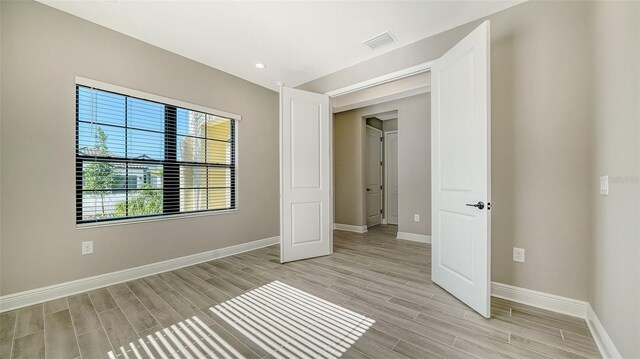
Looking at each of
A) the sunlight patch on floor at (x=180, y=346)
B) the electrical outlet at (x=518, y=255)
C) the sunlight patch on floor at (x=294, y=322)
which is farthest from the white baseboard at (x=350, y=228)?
the sunlight patch on floor at (x=180, y=346)

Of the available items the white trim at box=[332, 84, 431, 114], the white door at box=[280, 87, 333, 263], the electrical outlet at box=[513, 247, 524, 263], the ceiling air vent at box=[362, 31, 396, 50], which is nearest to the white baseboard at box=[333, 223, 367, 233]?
the white door at box=[280, 87, 333, 263]

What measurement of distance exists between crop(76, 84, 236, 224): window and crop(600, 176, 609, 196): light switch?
389cm

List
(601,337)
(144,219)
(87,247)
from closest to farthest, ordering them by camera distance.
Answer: (601,337)
(87,247)
(144,219)

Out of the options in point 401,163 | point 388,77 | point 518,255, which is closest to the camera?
point 518,255

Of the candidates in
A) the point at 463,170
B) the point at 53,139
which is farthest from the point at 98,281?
the point at 463,170

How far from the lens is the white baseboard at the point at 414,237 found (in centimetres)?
431

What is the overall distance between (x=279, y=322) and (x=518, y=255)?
84.9 inches

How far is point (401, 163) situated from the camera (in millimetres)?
4766

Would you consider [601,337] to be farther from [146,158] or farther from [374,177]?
[374,177]

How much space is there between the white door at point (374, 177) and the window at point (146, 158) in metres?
3.20

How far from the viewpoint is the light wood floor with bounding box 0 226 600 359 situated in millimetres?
1536

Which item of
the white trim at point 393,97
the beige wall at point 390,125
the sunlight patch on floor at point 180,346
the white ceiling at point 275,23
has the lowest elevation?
the sunlight patch on floor at point 180,346

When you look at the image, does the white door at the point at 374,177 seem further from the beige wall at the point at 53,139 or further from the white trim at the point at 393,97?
the beige wall at the point at 53,139

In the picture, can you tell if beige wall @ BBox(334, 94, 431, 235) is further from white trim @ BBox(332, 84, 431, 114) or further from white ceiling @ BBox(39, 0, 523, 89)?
white ceiling @ BBox(39, 0, 523, 89)
